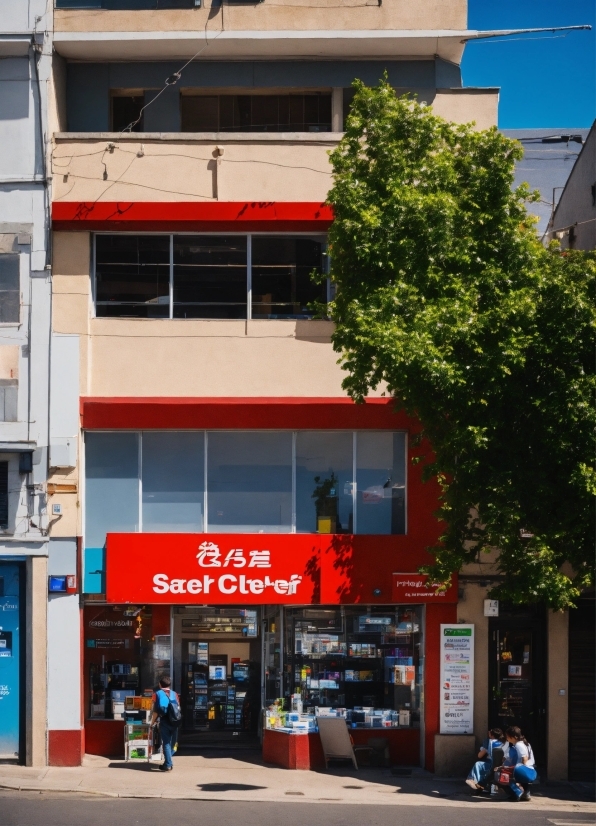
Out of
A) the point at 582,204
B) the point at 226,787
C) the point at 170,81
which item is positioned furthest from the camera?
the point at 582,204

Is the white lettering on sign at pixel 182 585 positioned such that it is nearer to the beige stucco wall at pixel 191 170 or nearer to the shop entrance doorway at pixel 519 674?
the shop entrance doorway at pixel 519 674

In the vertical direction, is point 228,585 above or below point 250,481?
below

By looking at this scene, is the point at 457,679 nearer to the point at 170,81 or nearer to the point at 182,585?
the point at 182,585

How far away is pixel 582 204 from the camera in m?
24.3

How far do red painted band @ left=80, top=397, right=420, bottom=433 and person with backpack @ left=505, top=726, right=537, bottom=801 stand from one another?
571cm

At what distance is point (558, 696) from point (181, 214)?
10862 mm

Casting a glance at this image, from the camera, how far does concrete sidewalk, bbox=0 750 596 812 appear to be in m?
17.2

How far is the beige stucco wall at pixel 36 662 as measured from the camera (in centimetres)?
1900

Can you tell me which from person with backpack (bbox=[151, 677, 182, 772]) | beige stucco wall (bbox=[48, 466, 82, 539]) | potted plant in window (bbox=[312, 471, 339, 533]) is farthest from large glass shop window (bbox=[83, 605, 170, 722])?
potted plant in window (bbox=[312, 471, 339, 533])

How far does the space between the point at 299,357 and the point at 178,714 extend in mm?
6551

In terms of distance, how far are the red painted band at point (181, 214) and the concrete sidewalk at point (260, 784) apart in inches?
372

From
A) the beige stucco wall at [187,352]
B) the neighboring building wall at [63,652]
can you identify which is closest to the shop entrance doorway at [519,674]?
the beige stucco wall at [187,352]

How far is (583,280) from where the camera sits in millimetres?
16266

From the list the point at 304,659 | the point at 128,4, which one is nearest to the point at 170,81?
the point at 128,4
